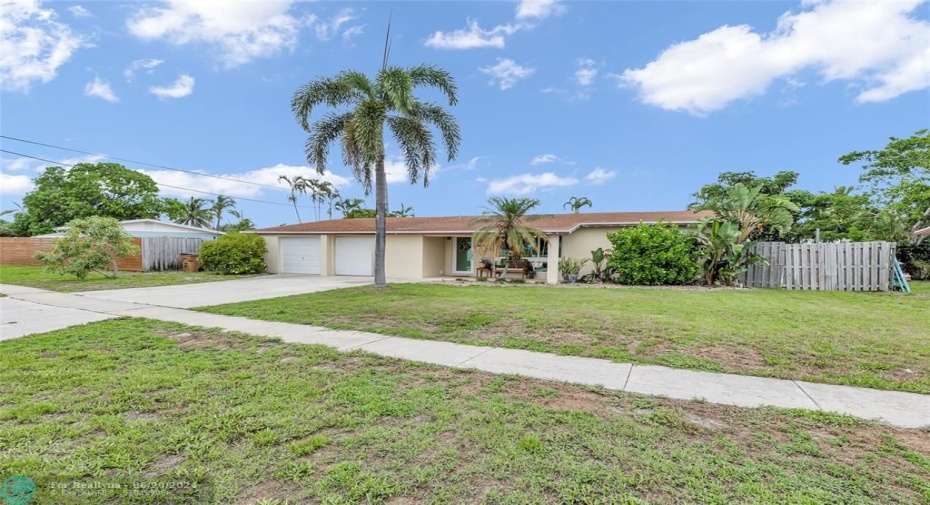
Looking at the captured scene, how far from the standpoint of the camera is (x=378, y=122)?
1158 cm

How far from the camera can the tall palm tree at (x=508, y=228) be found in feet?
47.0

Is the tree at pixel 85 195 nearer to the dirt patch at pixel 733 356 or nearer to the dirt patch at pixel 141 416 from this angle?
the dirt patch at pixel 141 416

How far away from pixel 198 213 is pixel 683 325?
Result: 1966 inches

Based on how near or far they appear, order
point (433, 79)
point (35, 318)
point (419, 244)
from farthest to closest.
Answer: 1. point (419, 244)
2. point (433, 79)
3. point (35, 318)

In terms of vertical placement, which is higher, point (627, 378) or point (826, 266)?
point (826, 266)

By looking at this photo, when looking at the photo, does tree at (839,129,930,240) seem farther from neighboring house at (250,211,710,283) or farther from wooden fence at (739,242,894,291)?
neighboring house at (250,211,710,283)

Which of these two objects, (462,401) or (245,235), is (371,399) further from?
(245,235)

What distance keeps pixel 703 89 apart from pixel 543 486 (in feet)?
59.4

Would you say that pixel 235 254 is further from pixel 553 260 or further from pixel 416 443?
pixel 416 443

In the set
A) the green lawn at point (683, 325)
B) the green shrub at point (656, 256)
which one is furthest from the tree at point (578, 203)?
the green lawn at point (683, 325)

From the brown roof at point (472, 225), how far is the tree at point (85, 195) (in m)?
23.2

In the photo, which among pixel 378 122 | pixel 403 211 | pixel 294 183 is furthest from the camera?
pixel 403 211

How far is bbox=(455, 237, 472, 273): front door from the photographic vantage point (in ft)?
62.4

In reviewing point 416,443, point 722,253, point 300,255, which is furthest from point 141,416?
point 300,255
